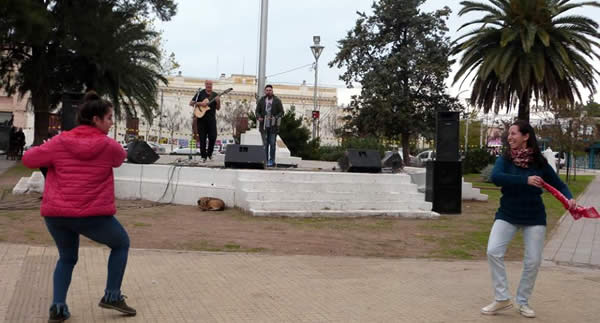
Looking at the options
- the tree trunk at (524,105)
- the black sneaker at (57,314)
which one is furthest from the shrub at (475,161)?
the black sneaker at (57,314)

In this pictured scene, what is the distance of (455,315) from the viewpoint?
559cm

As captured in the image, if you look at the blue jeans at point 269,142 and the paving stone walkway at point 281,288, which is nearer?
the paving stone walkway at point 281,288

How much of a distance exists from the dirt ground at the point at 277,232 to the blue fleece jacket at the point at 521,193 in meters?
3.62

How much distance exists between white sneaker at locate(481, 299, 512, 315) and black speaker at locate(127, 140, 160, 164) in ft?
35.9

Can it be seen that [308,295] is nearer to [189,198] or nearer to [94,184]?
[94,184]

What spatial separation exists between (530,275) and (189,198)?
30.7ft

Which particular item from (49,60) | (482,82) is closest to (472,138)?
(482,82)

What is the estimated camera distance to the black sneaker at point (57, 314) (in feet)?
16.1

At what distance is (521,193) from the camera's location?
18.0ft

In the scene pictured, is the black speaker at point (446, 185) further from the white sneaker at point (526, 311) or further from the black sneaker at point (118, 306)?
the black sneaker at point (118, 306)

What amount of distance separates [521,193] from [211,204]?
8279 millimetres

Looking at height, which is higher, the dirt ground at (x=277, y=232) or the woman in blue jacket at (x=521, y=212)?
the woman in blue jacket at (x=521, y=212)

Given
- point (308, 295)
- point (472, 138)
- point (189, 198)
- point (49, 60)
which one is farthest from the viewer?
point (472, 138)

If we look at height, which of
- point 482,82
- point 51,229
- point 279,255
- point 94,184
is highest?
point 482,82
